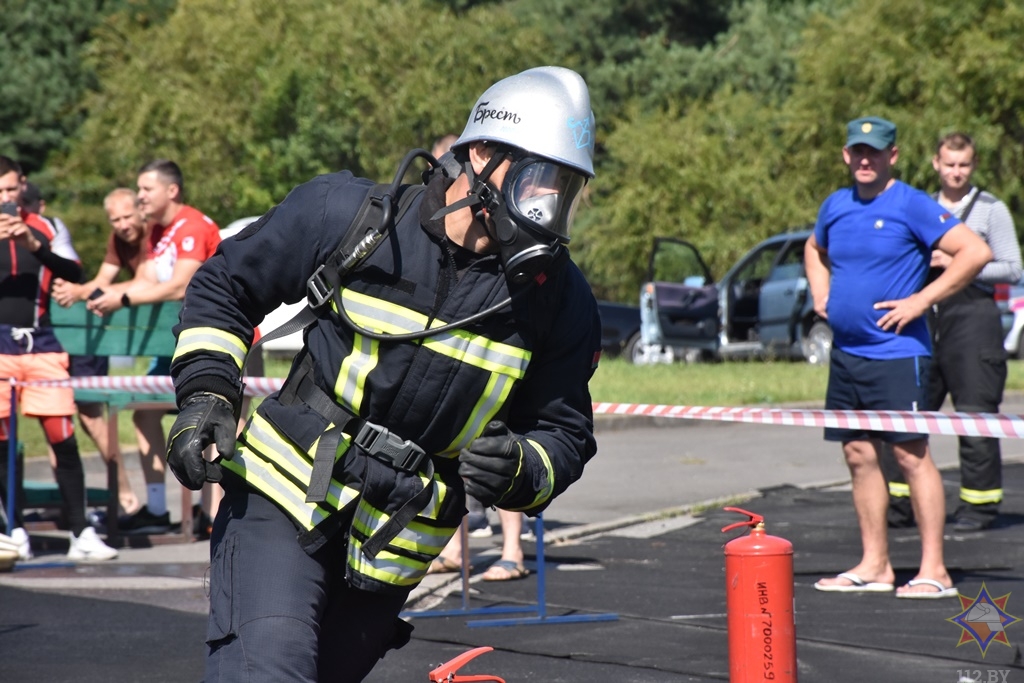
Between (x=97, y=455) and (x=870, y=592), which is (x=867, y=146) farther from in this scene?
(x=97, y=455)

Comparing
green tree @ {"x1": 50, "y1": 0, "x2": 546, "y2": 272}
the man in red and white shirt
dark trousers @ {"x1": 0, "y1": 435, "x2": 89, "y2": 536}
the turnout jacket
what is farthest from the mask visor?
green tree @ {"x1": 50, "y1": 0, "x2": 546, "y2": 272}

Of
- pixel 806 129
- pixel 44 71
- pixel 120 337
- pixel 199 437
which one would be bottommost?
pixel 199 437

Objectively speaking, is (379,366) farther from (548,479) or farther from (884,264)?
(884,264)

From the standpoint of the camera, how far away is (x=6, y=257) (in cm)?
780

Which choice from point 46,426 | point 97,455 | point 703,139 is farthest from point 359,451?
point 703,139

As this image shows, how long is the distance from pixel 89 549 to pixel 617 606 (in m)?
3.09

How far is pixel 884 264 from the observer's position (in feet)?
21.4

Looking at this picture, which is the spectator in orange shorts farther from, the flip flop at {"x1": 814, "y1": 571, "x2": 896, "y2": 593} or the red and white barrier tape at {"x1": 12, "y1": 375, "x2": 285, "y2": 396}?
the flip flop at {"x1": 814, "y1": 571, "x2": 896, "y2": 593}

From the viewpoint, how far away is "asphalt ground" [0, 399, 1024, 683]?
5371 mm

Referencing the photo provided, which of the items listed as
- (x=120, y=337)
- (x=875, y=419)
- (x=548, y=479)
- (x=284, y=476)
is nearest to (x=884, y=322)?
(x=875, y=419)

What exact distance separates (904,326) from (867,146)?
84cm

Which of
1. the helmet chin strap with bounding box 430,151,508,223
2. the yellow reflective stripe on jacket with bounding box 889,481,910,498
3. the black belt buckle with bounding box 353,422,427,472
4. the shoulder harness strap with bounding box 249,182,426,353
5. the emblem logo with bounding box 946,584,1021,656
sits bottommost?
the emblem logo with bounding box 946,584,1021,656

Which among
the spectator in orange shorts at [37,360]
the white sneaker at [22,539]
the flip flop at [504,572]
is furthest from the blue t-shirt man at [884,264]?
the white sneaker at [22,539]

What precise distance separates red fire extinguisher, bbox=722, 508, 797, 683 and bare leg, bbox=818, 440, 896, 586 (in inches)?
85.0
